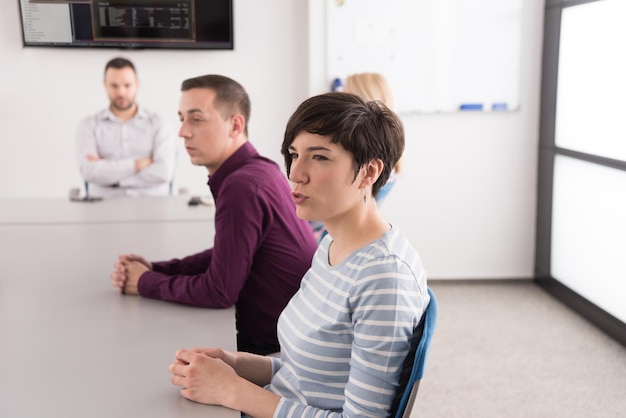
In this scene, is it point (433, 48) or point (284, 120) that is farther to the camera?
point (284, 120)

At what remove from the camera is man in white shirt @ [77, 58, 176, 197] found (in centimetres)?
390

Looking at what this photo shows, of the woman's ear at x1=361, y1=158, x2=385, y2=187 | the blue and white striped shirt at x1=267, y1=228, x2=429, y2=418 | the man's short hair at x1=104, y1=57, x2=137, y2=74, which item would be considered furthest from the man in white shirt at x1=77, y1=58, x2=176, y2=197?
the woman's ear at x1=361, y1=158, x2=385, y2=187

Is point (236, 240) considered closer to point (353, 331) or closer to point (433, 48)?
point (353, 331)

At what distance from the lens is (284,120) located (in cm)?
461

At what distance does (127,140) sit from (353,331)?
3.13 meters

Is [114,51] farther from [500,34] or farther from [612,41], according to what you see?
[612,41]

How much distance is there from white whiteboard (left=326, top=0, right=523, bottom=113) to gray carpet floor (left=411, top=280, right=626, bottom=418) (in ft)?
4.39

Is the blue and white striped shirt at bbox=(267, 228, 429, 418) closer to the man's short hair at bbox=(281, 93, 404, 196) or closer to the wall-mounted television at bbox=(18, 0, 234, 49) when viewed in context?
the man's short hair at bbox=(281, 93, 404, 196)

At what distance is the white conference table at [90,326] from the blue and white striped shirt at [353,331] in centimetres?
18

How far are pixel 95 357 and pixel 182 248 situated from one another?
982 millimetres

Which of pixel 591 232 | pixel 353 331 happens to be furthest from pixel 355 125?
pixel 591 232

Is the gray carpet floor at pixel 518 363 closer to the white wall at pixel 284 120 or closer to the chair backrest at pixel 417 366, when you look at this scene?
the white wall at pixel 284 120

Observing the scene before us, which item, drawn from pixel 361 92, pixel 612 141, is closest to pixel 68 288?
pixel 361 92

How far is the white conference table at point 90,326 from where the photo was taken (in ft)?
4.28
